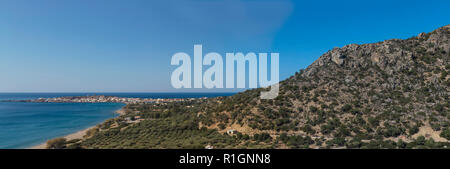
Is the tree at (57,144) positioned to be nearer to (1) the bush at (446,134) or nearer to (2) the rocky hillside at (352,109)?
(2) the rocky hillside at (352,109)

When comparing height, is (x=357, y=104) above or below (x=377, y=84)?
below

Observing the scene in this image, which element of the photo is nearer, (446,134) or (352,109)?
(446,134)

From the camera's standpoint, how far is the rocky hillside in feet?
74.4

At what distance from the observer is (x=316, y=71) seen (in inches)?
1641

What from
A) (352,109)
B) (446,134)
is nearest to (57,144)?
(352,109)

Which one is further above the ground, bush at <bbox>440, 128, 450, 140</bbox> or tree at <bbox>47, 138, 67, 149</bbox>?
bush at <bbox>440, 128, 450, 140</bbox>

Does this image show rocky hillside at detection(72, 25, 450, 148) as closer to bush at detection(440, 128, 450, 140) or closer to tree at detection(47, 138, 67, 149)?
bush at detection(440, 128, 450, 140)

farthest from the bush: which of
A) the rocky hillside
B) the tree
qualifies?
the tree

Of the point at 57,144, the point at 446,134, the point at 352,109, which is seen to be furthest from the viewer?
the point at 352,109

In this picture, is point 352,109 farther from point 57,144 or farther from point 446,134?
point 57,144

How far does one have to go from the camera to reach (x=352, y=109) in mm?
28875
